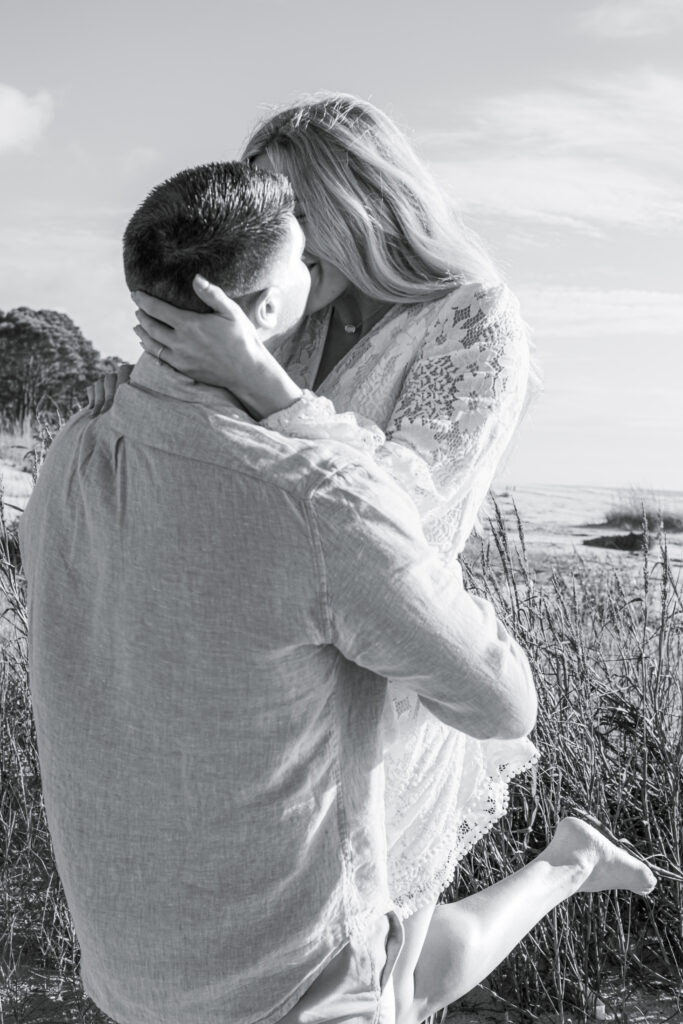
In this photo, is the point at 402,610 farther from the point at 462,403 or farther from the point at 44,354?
the point at 44,354

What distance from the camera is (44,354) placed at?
62.3 feet

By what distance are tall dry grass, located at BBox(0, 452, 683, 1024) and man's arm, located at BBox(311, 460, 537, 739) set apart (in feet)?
4.23

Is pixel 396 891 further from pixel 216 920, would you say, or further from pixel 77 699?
pixel 77 699

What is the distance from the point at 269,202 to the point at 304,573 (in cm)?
42

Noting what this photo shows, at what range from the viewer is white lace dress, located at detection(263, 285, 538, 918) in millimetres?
1570

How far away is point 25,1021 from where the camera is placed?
2746 mm

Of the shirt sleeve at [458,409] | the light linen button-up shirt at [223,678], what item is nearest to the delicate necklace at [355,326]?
the shirt sleeve at [458,409]

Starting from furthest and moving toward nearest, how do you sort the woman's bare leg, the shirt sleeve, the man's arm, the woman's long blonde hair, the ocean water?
1. the ocean water
2. the woman's long blonde hair
3. the woman's bare leg
4. the shirt sleeve
5. the man's arm

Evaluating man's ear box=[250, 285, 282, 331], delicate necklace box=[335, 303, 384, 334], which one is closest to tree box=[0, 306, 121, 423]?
delicate necklace box=[335, 303, 384, 334]

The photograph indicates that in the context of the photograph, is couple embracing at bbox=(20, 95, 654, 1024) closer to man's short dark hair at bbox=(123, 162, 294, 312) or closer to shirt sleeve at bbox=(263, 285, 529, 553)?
man's short dark hair at bbox=(123, 162, 294, 312)

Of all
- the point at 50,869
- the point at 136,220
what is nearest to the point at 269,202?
the point at 136,220

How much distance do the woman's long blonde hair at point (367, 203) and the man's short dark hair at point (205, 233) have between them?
0.55 metres

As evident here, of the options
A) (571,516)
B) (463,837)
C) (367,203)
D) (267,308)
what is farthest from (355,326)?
(571,516)

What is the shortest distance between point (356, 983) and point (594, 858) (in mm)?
785
